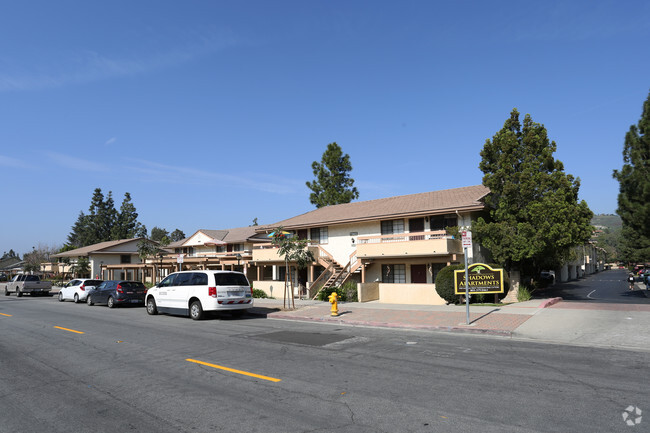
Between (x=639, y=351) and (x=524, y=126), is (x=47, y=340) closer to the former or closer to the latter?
(x=639, y=351)

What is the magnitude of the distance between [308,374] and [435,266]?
18.1 meters

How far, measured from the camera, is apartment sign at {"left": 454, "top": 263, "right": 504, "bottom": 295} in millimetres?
A: 17703

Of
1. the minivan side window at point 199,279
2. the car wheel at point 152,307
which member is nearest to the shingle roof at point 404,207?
the minivan side window at point 199,279

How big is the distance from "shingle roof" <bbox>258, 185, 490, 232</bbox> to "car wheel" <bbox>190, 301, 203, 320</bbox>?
43.4ft

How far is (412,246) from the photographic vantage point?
75.8 ft

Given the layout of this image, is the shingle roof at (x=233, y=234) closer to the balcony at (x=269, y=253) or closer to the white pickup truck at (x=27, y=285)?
the balcony at (x=269, y=253)

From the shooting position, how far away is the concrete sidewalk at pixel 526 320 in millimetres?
11406

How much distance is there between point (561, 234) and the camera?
19688 mm

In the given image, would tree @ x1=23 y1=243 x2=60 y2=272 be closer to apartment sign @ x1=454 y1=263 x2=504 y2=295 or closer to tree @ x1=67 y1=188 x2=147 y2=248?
tree @ x1=67 y1=188 x2=147 y2=248

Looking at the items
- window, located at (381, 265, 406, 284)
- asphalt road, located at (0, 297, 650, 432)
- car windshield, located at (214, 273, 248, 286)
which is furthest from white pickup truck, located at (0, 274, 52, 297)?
window, located at (381, 265, 406, 284)

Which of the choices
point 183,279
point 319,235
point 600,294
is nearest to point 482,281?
point 183,279

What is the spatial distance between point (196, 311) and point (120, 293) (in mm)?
8935

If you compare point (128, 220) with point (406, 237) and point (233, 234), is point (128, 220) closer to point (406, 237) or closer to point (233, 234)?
point (233, 234)

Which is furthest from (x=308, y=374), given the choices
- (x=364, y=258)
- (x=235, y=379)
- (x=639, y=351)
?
(x=364, y=258)
